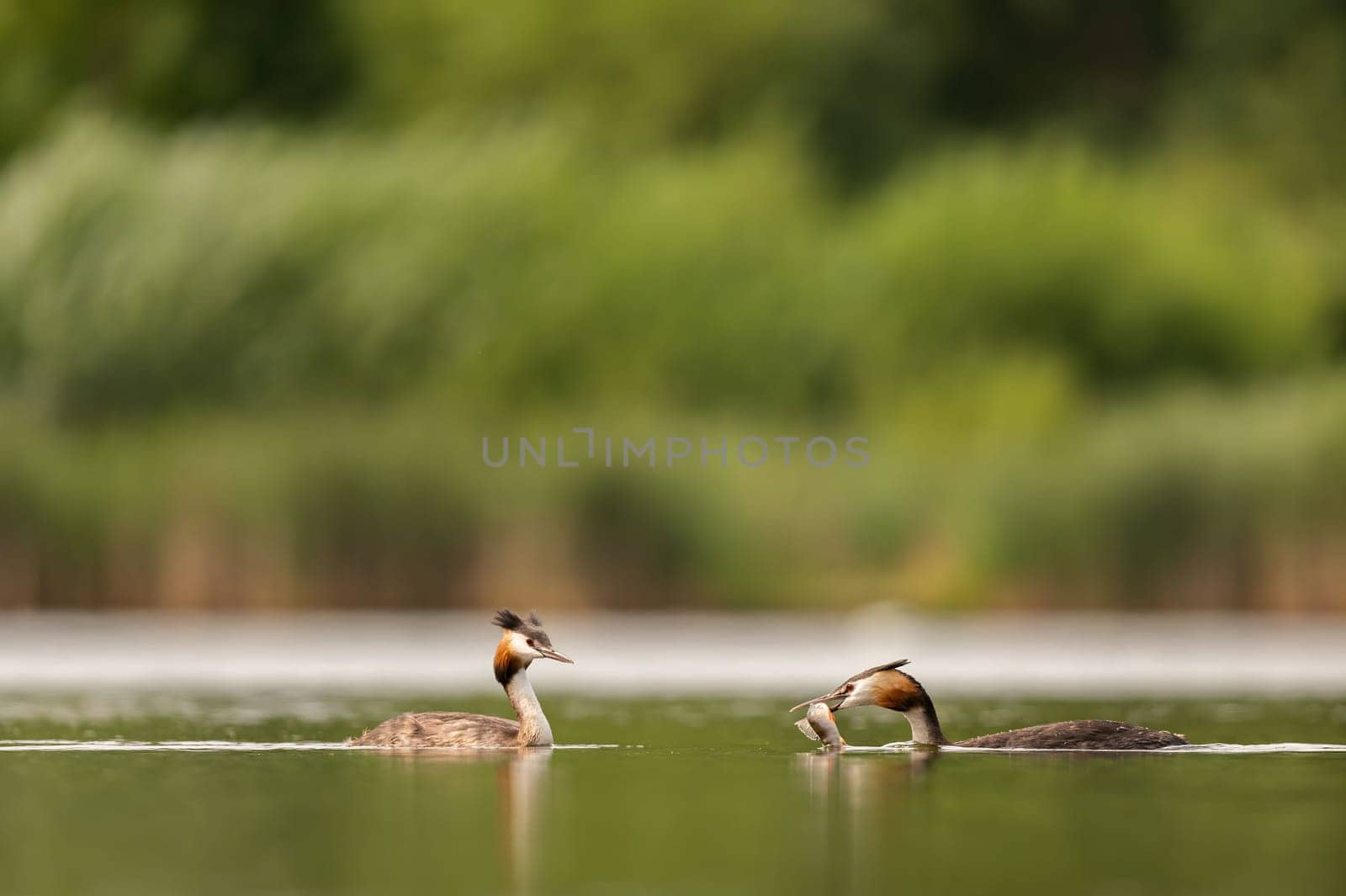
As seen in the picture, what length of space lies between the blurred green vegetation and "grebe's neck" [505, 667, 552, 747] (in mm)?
12073

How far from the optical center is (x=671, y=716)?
17.1 metres

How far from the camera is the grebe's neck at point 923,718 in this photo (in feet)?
46.8

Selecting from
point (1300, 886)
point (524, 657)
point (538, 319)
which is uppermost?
point (538, 319)

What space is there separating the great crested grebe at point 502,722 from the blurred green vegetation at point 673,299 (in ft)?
39.0

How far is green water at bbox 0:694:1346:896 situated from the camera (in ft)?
31.0

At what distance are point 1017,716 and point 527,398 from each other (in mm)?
15732

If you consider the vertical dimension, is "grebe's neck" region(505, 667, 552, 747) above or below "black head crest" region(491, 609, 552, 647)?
below

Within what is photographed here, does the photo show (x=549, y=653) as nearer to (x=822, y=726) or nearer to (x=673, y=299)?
(x=822, y=726)

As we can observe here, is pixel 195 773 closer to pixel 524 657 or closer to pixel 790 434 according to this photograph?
pixel 524 657

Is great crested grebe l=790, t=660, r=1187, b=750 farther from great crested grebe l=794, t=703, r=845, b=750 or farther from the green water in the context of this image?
the green water

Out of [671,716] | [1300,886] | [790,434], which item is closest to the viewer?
[1300,886]

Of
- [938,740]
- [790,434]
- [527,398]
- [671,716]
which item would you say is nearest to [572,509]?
[790,434]

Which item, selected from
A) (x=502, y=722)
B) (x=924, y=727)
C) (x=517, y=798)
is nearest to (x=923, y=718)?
(x=924, y=727)

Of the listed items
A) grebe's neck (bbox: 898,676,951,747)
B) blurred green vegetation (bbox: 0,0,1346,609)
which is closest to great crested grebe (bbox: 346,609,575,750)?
grebe's neck (bbox: 898,676,951,747)
